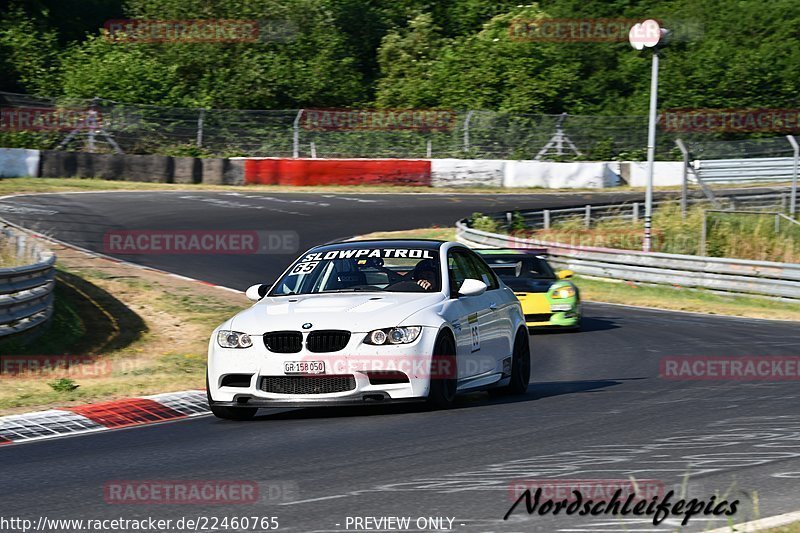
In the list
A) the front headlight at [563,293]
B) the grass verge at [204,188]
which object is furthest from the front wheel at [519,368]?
the grass verge at [204,188]

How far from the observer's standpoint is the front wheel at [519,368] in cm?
1106

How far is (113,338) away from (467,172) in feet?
88.6

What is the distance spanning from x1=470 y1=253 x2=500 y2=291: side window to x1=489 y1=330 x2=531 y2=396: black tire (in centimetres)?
52

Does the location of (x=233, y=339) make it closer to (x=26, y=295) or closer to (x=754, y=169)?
(x=26, y=295)

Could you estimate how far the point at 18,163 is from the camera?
115 feet

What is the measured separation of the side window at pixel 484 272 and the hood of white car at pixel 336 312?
1.24 metres

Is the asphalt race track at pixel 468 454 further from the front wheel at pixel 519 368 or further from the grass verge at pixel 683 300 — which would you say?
the grass verge at pixel 683 300

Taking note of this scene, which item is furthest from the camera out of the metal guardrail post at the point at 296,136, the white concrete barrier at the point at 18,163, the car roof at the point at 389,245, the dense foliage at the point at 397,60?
the dense foliage at the point at 397,60

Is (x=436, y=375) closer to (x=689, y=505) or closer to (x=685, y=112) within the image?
(x=689, y=505)

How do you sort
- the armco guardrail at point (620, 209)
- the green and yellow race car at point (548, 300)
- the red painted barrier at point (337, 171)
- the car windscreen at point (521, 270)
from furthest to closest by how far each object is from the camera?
1. the red painted barrier at point (337, 171)
2. the armco guardrail at point (620, 209)
3. the car windscreen at point (521, 270)
4. the green and yellow race car at point (548, 300)

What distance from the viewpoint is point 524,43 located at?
54.2 metres

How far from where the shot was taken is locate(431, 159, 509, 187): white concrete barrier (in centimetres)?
4181

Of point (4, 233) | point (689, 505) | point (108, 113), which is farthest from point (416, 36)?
point (689, 505)

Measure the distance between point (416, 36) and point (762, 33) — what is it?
631 inches
